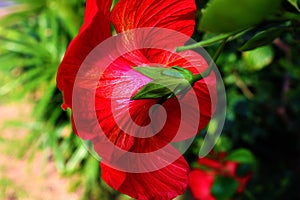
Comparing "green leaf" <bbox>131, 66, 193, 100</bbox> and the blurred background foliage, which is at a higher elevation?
"green leaf" <bbox>131, 66, 193, 100</bbox>

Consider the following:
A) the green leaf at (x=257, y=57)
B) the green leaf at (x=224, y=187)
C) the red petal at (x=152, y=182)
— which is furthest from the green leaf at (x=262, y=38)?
the green leaf at (x=224, y=187)

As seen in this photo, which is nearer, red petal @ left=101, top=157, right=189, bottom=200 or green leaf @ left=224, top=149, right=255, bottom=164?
red petal @ left=101, top=157, right=189, bottom=200

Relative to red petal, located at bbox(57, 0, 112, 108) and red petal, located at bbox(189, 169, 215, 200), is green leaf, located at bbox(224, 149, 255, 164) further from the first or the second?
red petal, located at bbox(57, 0, 112, 108)

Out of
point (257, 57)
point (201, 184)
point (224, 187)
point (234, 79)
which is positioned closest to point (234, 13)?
point (257, 57)

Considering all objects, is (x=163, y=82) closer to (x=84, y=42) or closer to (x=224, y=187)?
(x=84, y=42)

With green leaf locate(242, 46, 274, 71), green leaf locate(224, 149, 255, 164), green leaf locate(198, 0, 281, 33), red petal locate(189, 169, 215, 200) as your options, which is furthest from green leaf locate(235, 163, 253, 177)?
green leaf locate(198, 0, 281, 33)

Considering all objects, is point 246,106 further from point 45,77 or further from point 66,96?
point 45,77

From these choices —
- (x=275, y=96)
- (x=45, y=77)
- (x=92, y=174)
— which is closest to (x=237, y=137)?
(x=275, y=96)
